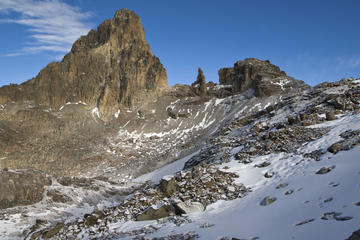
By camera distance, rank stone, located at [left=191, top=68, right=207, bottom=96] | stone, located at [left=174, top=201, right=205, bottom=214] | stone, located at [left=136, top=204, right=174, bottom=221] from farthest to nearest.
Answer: stone, located at [left=191, top=68, right=207, bottom=96], stone, located at [left=136, top=204, right=174, bottom=221], stone, located at [left=174, top=201, right=205, bottom=214]

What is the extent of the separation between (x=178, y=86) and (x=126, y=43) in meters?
33.9

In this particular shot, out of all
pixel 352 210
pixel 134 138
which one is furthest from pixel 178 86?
pixel 352 210

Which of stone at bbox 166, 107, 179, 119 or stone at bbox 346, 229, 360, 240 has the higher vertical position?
stone at bbox 166, 107, 179, 119

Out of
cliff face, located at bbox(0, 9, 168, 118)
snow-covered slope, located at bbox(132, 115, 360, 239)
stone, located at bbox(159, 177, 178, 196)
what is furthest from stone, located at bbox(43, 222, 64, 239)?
cliff face, located at bbox(0, 9, 168, 118)

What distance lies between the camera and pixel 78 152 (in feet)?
311

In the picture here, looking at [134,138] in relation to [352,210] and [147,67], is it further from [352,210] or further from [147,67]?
[352,210]

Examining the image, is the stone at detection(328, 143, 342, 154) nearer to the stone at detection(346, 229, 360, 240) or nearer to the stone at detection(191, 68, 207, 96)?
the stone at detection(346, 229, 360, 240)

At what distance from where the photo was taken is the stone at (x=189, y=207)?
12.8 m

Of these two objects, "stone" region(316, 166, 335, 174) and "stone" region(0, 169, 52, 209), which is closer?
"stone" region(316, 166, 335, 174)

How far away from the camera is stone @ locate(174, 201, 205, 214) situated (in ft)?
42.1

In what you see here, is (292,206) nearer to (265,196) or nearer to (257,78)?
(265,196)

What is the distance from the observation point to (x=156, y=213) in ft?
43.8

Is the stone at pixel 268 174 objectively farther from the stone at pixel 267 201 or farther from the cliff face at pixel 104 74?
the cliff face at pixel 104 74

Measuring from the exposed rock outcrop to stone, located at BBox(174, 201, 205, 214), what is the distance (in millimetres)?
94825
